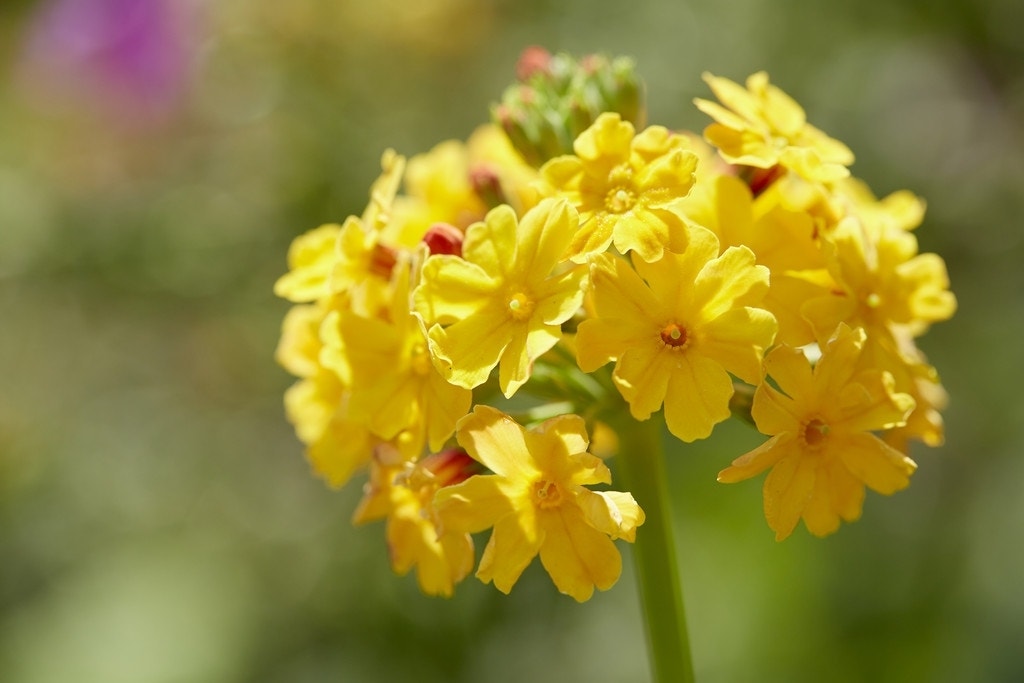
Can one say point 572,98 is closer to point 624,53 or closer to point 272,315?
point 272,315

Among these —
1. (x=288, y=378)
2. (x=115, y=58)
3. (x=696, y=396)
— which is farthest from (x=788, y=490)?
(x=115, y=58)

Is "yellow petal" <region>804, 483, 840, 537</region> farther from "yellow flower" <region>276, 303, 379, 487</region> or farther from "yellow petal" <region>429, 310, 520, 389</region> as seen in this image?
"yellow flower" <region>276, 303, 379, 487</region>

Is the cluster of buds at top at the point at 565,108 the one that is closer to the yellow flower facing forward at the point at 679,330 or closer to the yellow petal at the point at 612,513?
the yellow flower facing forward at the point at 679,330

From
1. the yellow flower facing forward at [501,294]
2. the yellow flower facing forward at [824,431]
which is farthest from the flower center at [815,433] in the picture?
the yellow flower facing forward at [501,294]

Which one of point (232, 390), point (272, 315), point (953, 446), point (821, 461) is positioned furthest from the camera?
point (232, 390)

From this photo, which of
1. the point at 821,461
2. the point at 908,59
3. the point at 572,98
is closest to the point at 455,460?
the point at 821,461
